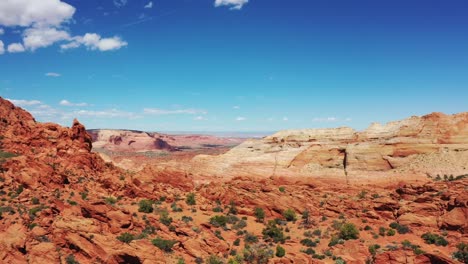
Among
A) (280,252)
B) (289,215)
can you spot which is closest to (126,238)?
(280,252)

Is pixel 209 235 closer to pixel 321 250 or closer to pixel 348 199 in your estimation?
pixel 321 250

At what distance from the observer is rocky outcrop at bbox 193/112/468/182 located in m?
38.0

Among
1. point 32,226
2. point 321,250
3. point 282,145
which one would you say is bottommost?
point 321,250

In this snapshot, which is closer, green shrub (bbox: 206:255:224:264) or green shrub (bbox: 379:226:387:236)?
green shrub (bbox: 206:255:224:264)

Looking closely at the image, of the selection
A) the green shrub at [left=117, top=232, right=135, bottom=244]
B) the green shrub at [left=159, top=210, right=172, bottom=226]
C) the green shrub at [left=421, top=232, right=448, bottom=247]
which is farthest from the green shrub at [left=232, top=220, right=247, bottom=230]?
the green shrub at [left=421, top=232, right=448, bottom=247]

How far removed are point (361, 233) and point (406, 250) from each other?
6.29m

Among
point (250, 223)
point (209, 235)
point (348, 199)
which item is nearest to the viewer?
point (209, 235)

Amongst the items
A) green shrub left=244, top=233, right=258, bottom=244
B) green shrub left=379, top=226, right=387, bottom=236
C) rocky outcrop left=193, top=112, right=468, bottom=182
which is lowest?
green shrub left=244, top=233, right=258, bottom=244

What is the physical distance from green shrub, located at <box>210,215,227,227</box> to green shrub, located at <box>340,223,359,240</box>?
1008cm

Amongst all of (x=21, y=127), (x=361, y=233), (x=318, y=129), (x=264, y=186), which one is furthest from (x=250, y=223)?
(x=21, y=127)

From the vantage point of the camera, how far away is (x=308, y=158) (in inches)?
1752

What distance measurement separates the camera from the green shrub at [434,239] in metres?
26.7

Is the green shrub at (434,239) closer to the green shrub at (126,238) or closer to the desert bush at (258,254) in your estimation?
the desert bush at (258,254)

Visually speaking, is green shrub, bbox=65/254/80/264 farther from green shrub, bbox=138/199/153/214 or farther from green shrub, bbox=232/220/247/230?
green shrub, bbox=232/220/247/230
